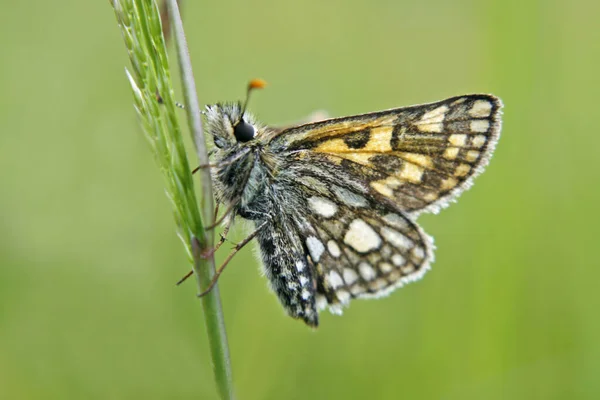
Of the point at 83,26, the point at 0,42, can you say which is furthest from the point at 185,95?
the point at 83,26

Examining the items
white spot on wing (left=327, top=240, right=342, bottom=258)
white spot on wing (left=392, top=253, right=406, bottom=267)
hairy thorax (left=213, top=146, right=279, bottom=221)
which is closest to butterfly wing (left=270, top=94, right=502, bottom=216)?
hairy thorax (left=213, top=146, right=279, bottom=221)

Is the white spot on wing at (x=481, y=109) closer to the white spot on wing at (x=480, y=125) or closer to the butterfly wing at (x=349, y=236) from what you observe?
the white spot on wing at (x=480, y=125)

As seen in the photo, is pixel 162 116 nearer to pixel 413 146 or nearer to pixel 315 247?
pixel 315 247

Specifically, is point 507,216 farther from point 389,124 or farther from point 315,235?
point 315,235

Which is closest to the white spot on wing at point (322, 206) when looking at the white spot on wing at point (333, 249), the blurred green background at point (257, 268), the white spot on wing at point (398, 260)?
the white spot on wing at point (333, 249)

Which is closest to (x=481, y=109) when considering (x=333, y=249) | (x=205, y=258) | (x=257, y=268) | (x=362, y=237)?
(x=362, y=237)

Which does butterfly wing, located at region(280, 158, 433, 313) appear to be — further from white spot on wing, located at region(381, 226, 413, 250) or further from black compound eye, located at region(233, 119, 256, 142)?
black compound eye, located at region(233, 119, 256, 142)
